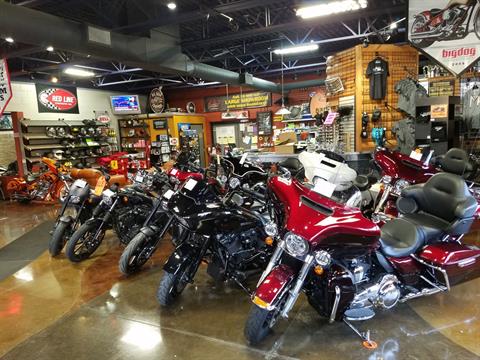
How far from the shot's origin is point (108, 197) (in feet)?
13.9

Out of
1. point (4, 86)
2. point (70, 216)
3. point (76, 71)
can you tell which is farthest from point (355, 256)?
point (76, 71)

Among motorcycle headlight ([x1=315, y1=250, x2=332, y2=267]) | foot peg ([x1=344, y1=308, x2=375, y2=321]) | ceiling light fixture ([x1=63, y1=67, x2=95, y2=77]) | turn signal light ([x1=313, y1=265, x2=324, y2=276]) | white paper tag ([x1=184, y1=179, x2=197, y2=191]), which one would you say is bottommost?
foot peg ([x1=344, y1=308, x2=375, y2=321])

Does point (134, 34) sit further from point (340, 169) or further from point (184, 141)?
point (184, 141)

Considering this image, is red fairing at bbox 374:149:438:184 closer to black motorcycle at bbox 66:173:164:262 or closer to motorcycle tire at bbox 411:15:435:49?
motorcycle tire at bbox 411:15:435:49

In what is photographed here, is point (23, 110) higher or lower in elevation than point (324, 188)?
higher

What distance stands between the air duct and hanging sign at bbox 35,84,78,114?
558 cm

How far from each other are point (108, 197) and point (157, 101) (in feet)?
33.2

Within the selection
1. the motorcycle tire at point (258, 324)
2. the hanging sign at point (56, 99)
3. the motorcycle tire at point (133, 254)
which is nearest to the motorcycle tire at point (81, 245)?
the motorcycle tire at point (133, 254)

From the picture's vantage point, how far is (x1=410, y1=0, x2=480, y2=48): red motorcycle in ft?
17.1

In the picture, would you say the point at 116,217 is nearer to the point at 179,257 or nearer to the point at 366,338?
the point at 179,257

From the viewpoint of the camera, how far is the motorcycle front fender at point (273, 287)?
2.09m

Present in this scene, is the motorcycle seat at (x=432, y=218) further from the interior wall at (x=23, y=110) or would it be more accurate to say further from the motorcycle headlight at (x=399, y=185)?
the interior wall at (x=23, y=110)

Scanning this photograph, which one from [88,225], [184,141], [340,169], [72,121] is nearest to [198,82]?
[184,141]

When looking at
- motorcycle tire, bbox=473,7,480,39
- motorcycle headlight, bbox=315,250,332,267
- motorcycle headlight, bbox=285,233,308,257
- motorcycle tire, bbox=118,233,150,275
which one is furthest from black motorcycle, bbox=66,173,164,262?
motorcycle tire, bbox=473,7,480,39
